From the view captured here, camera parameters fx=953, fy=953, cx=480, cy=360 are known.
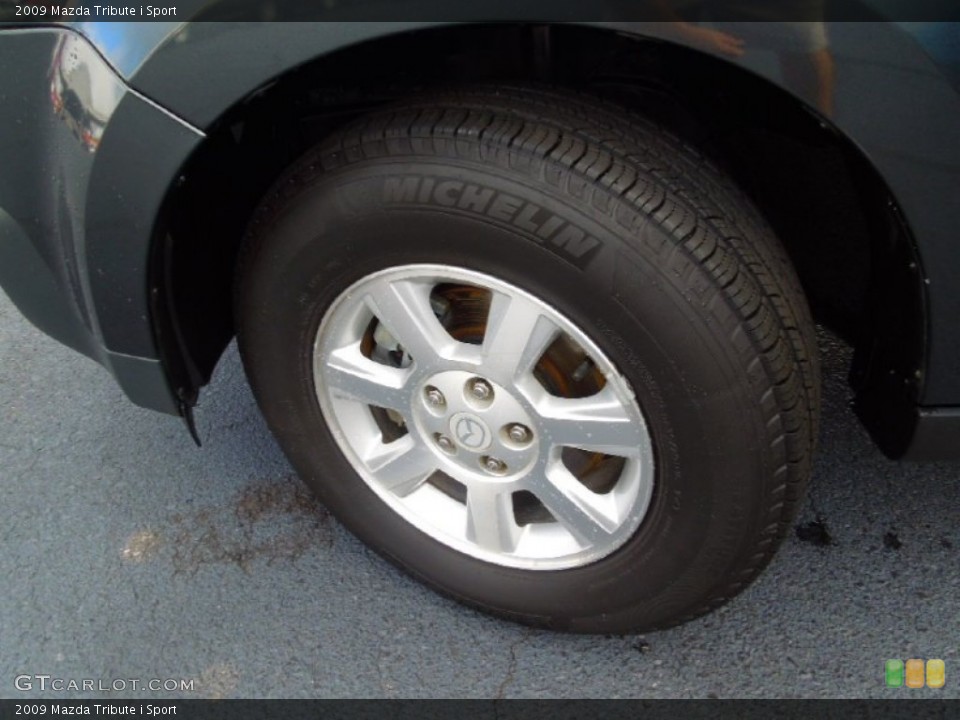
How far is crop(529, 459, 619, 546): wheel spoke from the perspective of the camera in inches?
66.7

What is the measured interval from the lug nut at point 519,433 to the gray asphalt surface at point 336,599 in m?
0.49

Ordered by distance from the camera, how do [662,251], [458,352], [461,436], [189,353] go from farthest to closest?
1. [189,353]
2. [461,436]
3. [458,352]
4. [662,251]

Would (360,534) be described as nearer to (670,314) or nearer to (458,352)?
(458,352)

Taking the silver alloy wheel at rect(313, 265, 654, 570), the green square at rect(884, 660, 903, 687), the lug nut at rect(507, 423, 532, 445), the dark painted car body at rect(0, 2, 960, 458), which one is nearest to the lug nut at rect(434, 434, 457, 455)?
the silver alloy wheel at rect(313, 265, 654, 570)

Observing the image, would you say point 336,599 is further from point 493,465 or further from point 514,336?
point 514,336

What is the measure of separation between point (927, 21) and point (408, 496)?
1.24m

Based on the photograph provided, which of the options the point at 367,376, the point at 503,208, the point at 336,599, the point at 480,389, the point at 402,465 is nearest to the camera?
the point at 503,208

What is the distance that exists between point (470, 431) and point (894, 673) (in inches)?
36.7

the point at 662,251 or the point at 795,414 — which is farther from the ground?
the point at 662,251

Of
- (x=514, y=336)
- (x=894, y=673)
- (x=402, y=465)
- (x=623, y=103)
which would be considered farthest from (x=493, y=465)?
(x=894, y=673)

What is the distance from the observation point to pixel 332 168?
5.05ft

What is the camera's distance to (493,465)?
1.76 meters

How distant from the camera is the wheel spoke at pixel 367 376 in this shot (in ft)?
5.73
